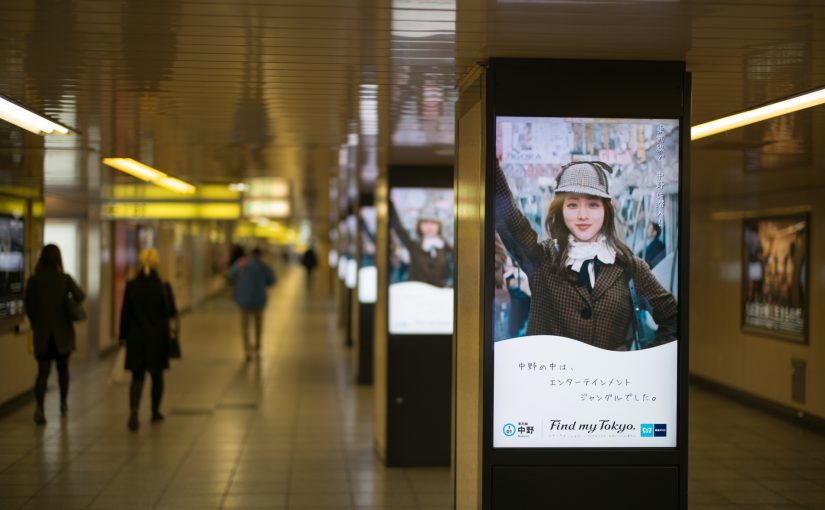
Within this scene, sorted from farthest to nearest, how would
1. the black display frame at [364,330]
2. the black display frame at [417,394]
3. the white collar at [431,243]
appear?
the black display frame at [364,330], the white collar at [431,243], the black display frame at [417,394]

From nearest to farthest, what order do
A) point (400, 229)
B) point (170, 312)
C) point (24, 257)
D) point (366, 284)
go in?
point (400, 229), point (170, 312), point (24, 257), point (366, 284)

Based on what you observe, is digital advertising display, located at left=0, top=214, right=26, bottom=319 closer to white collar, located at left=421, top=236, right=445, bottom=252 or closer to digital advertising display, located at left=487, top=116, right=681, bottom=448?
white collar, located at left=421, top=236, right=445, bottom=252

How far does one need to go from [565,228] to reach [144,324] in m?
6.06

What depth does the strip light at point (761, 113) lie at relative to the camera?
532 centimetres

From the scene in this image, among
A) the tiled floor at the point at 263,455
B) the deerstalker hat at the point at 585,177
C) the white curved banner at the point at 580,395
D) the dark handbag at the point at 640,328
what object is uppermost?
the deerstalker hat at the point at 585,177

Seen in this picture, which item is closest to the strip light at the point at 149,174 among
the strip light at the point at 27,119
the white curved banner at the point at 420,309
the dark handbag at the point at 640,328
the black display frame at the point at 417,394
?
the strip light at the point at 27,119

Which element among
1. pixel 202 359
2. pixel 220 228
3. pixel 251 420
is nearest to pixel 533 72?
pixel 251 420

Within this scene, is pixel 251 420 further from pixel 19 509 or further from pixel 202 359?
pixel 202 359

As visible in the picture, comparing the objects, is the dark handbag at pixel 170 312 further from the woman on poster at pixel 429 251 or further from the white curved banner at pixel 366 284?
the white curved banner at pixel 366 284

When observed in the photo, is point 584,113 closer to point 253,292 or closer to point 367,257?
point 367,257

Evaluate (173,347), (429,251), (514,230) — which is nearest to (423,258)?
(429,251)

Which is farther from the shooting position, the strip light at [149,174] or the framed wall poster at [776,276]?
the framed wall poster at [776,276]

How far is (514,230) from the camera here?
168 inches

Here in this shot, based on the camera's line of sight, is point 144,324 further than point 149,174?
No
